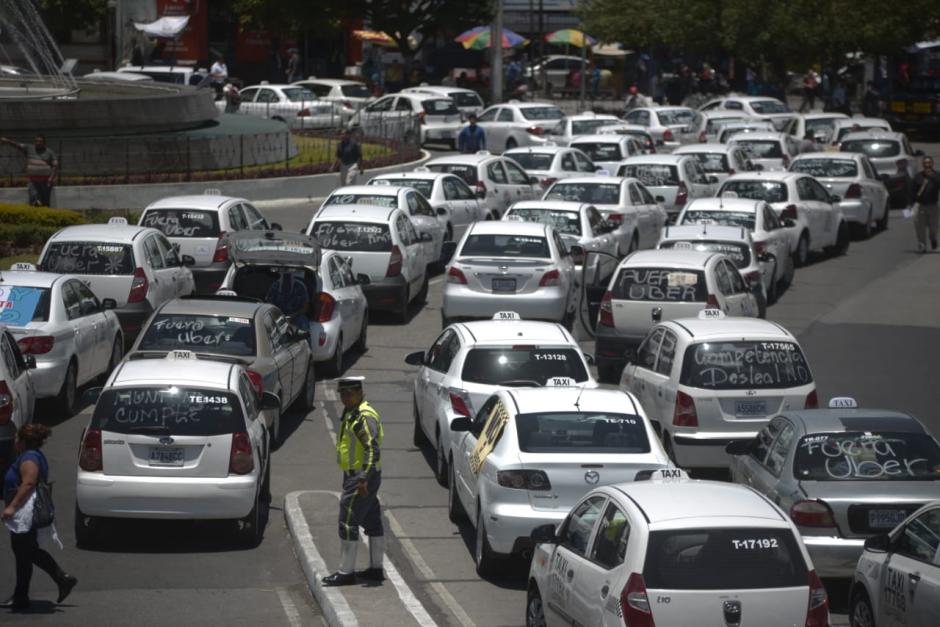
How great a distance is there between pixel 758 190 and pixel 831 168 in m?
5.02

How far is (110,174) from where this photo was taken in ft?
110

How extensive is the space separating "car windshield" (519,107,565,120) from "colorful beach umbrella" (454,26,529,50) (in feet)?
78.3

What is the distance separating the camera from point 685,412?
614 inches

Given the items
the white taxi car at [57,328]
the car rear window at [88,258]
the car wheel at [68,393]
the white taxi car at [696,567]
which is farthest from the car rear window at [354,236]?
the white taxi car at [696,567]

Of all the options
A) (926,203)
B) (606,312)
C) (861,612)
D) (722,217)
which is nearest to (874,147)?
(926,203)

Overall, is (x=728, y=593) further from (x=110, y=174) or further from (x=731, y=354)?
(x=110, y=174)

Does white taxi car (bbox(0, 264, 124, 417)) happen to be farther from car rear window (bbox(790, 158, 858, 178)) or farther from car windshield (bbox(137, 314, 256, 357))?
car rear window (bbox(790, 158, 858, 178))

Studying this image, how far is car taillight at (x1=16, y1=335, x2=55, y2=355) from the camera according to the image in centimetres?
1748

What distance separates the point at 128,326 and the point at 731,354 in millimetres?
8738

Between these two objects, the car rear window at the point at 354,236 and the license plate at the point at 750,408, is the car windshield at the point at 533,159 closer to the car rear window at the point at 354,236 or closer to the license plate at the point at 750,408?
the car rear window at the point at 354,236

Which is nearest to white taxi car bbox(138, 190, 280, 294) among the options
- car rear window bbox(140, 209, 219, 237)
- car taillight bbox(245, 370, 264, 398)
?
car rear window bbox(140, 209, 219, 237)

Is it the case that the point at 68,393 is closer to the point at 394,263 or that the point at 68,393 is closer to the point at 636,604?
the point at 394,263

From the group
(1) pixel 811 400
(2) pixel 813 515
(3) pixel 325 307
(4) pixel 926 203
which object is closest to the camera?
(2) pixel 813 515

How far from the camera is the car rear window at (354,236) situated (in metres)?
24.1
